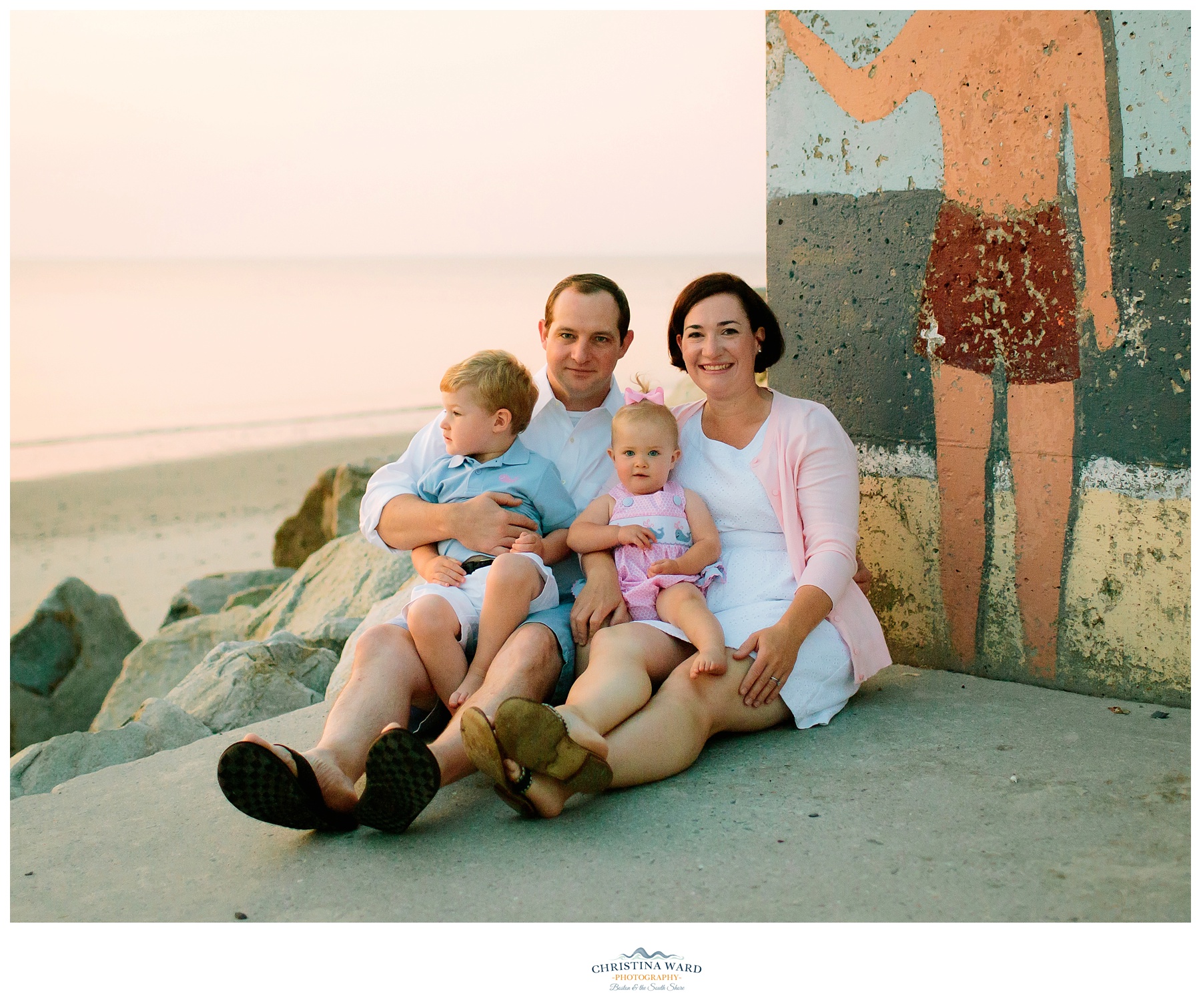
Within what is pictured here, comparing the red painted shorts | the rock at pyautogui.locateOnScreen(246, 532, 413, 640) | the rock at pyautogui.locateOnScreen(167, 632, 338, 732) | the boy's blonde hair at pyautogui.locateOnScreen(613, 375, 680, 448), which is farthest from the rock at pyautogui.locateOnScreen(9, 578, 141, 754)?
the red painted shorts

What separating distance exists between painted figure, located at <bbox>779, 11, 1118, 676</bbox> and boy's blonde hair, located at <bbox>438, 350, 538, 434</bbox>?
138cm

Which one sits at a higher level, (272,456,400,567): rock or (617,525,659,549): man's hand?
(617,525,659,549): man's hand

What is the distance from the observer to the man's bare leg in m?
2.54

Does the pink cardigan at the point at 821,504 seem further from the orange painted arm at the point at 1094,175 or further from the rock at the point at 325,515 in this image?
the rock at the point at 325,515

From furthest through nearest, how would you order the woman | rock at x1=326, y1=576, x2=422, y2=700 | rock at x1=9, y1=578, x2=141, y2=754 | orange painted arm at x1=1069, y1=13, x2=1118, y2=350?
rock at x1=9, y1=578, x2=141, y2=754
rock at x1=326, y1=576, x2=422, y2=700
orange painted arm at x1=1069, y1=13, x2=1118, y2=350
the woman

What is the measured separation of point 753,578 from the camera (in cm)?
317

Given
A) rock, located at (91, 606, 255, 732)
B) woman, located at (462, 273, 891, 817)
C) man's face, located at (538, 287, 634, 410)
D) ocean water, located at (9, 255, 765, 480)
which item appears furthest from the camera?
ocean water, located at (9, 255, 765, 480)

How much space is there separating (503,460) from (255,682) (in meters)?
1.44

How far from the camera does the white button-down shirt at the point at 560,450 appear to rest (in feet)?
11.5

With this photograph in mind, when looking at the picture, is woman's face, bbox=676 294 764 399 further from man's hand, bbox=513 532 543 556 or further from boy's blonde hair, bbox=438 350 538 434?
man's hand, bbox=513 532 543 556

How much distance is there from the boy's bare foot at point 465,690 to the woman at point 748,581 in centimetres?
31

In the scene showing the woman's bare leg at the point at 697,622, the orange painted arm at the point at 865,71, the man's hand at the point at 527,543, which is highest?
the orange painted arm at the point at 865,71

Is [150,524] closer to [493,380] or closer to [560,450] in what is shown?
[560,450]

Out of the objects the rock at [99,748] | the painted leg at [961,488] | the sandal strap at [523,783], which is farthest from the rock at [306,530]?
the sandal strap at [523,783]
